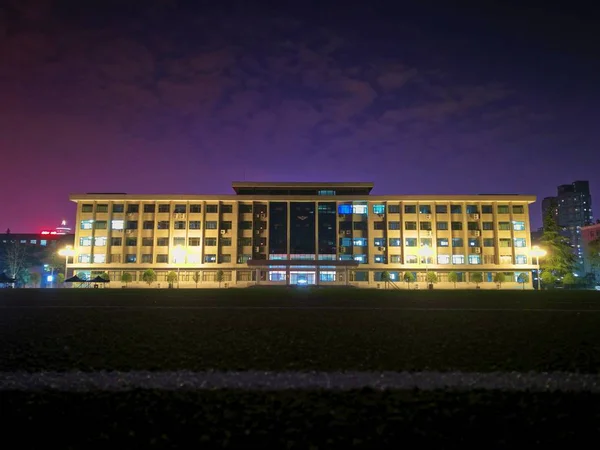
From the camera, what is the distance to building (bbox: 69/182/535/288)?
9325 centimetres

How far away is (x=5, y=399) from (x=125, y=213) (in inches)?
3809

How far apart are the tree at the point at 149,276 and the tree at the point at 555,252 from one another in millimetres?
72788

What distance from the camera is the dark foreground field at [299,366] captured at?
14.3 feet

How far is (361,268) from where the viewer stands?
304 feet

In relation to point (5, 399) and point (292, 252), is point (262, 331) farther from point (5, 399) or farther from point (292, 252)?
point (292, 252)

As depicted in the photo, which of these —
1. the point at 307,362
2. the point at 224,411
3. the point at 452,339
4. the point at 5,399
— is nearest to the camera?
the point at 224,411

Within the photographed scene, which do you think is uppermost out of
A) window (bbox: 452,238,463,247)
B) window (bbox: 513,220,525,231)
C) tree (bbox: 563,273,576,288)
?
window (bbox: 513,220,525,231)

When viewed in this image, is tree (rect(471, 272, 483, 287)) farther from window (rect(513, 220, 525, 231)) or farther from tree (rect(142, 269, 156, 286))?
tree (rect(142, 269, 156, 286))

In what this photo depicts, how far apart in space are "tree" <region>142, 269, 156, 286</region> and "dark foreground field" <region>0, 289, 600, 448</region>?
76570 millimetres

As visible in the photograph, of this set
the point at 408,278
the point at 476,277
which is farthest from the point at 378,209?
the point at 476,277

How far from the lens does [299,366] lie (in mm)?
6516

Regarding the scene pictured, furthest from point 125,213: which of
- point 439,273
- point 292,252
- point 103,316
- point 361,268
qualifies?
point 103,316

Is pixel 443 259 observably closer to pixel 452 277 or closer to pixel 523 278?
pixel 452 277

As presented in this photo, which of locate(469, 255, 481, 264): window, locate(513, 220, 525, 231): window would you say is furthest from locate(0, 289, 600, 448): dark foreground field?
locate(513, 220, 525, 231): window
